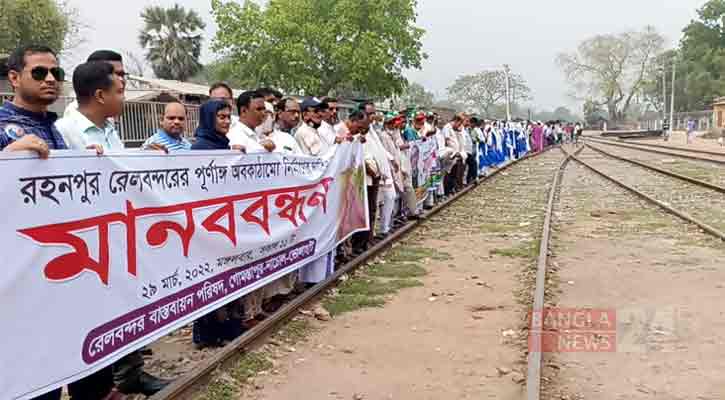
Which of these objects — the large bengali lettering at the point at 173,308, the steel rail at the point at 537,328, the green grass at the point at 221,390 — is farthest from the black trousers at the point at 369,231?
the green grass at the point at 221,390

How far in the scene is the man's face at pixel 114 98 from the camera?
3.66 m

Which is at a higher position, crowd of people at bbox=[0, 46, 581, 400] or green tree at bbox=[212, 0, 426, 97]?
green tree at bbox=[212, 0, 426, 97]

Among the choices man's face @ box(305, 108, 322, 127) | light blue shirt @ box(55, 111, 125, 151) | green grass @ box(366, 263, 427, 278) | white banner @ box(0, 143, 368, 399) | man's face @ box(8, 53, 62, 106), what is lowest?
green grass @ box(366, 263, 427, 278)

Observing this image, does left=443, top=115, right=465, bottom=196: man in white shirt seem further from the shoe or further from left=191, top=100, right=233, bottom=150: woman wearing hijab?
the shoe

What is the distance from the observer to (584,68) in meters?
93.2

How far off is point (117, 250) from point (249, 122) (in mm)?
2403

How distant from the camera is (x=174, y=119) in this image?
5195 millimetres

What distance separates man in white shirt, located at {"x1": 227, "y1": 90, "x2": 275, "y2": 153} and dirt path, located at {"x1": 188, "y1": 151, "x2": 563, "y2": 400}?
1488 millimetres

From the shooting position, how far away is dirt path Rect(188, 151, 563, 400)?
411 centimetres

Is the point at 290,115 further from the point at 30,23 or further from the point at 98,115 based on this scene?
the point at 30,23

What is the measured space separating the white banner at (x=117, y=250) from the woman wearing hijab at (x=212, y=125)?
0.23 m

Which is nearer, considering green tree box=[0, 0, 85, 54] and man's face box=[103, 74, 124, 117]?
man's face box=[103, 74, 124, 117]

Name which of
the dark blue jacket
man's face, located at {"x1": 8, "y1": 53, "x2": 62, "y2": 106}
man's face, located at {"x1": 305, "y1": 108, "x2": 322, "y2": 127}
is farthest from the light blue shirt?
man's face, located at {"x1": 305, "y1": 108, "x2": 322, "y2": 127}

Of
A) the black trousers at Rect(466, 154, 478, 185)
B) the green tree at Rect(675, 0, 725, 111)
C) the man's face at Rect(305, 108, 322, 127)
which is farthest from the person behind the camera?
the green tree at Rect(675, 0, 725, 111)
